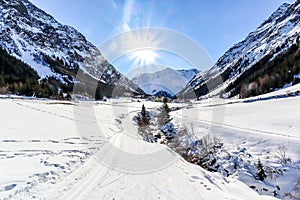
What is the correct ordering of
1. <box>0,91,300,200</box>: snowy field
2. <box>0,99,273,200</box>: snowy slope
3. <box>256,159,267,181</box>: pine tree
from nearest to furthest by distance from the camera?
<box>0,99,273,200</box>: snowy slope < <box>0,91,300,200</box>: snowy field < <box>256,159,267,181</box>: pine tree

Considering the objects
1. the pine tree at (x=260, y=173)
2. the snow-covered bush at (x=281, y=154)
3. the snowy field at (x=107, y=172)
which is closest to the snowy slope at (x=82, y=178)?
the snowy field at (x=107, y=172)

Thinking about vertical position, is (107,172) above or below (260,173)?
above

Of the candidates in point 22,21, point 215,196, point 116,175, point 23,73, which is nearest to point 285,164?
point 215,196

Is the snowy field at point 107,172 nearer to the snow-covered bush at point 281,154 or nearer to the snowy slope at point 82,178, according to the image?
the snowy slope at point 82,178

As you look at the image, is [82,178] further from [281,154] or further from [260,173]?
[281,154]

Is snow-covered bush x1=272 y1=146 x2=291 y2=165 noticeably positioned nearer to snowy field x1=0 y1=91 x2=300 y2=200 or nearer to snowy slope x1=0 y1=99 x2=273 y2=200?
snowy field x1=0 y1=91 x2=300 y2=200

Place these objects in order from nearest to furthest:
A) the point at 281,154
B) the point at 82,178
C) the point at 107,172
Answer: the point at 82,178 → the point at 107,172 → the point at 281,154

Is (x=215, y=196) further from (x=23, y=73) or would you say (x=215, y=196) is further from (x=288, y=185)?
(x=23, y=73)

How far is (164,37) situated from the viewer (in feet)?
50.6

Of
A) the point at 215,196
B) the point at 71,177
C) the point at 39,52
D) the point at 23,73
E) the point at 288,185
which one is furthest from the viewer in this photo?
the point at 39,52

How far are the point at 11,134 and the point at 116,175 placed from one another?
6.95 metres

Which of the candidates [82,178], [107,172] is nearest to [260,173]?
[107,172]

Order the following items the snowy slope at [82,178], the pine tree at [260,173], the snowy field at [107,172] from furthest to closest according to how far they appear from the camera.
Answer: the pine tree at [260,173] → the snowy field at [107,172] → the snowy slope at [82,178]

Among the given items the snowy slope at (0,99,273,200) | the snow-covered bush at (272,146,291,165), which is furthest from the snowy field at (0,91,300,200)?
the snow-covered bush at (272,146,291,165)
